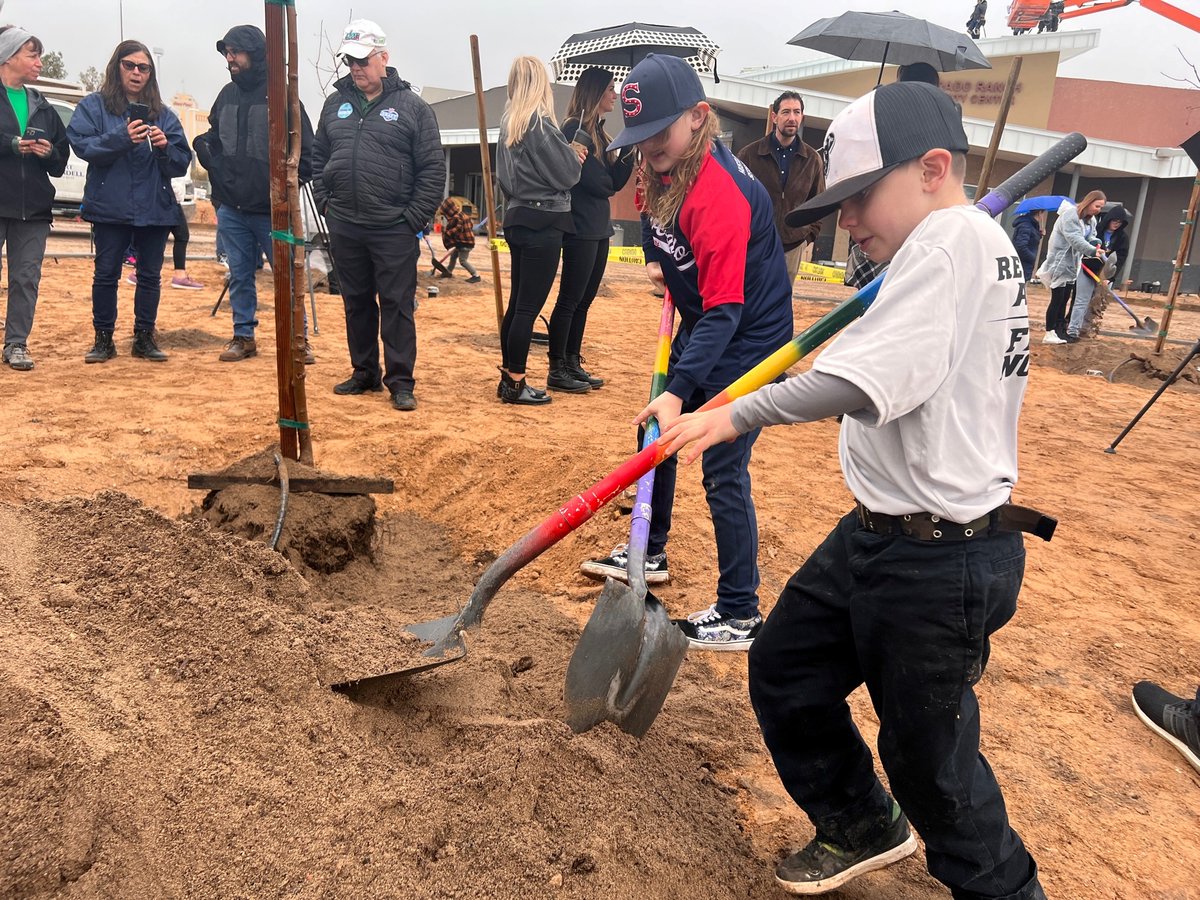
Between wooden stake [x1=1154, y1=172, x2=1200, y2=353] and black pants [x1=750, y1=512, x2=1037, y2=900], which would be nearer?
black pants [x1=750, y1=512, x2=1037, y2=900]

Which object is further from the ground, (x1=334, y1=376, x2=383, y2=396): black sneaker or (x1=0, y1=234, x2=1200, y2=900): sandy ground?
(x1=334, y1=376, x2=383, y2=396): black sneaker

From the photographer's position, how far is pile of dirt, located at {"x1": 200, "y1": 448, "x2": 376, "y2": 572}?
126 inches

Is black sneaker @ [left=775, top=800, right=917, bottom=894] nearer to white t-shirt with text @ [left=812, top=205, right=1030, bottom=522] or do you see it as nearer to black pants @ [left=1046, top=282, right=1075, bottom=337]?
white t-shirt with text @ [left=812, top=205, right=1030, bottom=522]

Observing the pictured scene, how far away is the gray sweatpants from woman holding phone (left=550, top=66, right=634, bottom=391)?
11.4 feet

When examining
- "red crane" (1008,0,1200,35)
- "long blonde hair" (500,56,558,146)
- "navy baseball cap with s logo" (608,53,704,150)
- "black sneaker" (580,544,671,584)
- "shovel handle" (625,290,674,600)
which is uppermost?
"red crane" (1008,0,1200,35)

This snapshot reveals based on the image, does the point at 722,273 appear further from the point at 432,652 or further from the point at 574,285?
the point at 574,285

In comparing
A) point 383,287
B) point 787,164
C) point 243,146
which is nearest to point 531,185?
point 383,287

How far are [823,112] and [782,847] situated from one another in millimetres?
20377

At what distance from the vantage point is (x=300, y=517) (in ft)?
10.8

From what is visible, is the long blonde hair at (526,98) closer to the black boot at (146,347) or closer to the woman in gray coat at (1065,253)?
the black boot at (146,347)

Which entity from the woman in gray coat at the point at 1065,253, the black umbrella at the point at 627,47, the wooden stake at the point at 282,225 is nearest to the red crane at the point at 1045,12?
the woman in gray coat at the point at 1065,253

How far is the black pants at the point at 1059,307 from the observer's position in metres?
10.7

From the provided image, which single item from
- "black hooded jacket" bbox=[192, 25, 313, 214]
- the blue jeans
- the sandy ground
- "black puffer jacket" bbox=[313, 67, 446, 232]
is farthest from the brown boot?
"black puffer jacket" bbox=[313, 67, 446, 232]

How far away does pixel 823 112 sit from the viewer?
65.5ft
